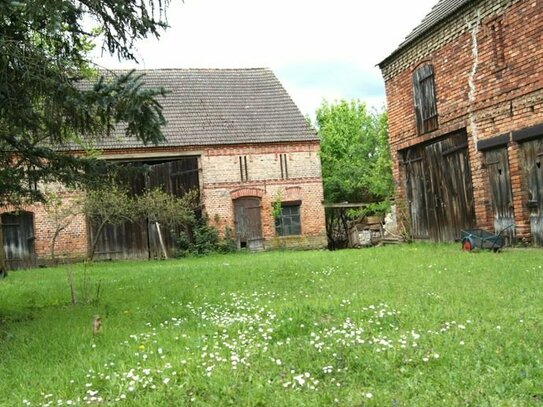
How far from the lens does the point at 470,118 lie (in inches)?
582

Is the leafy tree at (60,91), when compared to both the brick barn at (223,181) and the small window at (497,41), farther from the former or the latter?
the brick barn at (223,181)

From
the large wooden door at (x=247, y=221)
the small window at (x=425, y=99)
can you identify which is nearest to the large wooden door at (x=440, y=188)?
the small window at (x=425, y=99)

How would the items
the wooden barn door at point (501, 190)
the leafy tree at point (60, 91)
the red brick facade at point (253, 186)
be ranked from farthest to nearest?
the red brick facade at point (253, 186), the wooden barn door at point (501, 190), the leafy tree at point (60, 91)

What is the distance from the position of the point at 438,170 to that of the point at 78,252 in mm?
15305

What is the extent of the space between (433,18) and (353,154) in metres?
22.0

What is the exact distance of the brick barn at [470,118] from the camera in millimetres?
12852

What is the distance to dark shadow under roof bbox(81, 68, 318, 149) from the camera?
82.8ft

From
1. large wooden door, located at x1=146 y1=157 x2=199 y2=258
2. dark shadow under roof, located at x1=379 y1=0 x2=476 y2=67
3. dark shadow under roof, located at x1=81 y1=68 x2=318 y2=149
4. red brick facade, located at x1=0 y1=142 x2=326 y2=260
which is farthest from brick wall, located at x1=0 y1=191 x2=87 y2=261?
dark shadow under roof, located at x1=379 y1=0 x2=476 y2=67

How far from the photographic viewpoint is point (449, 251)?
1377 cm

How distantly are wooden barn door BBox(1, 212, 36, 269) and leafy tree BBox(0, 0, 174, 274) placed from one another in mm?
16565

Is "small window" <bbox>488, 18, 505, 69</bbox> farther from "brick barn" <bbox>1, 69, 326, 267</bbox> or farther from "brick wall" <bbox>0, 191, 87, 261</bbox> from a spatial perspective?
"brick wall" <bbox>0, 191, 87, 261</bbox>

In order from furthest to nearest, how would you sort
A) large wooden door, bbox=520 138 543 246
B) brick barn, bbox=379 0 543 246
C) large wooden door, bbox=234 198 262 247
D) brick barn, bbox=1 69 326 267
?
large wooden door, bbox=234 198 262 247 → brick barn, bbox=1 69 326 267 → brick barn, bbox=379 0 543 246 → large wooden door, bbox=520 138 543 246

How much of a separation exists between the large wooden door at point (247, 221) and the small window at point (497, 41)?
13.5 meters

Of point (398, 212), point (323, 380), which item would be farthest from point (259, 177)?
point (323, 380)
